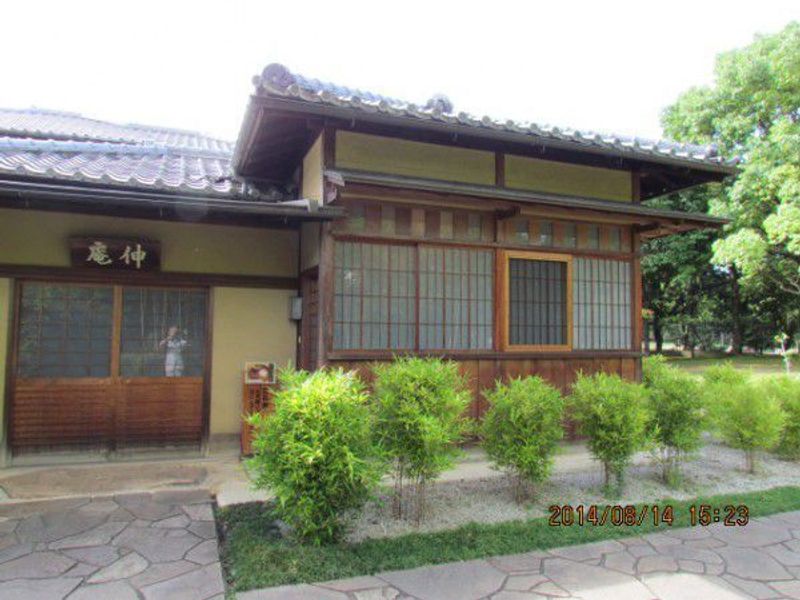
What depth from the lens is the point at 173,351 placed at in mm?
7242

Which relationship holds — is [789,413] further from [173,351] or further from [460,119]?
[173,351]

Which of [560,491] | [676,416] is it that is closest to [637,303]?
[676,416]

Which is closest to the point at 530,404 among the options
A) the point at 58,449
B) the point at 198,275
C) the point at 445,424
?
the point at 445,424

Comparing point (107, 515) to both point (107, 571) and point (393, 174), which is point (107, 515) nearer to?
point (107, 571)

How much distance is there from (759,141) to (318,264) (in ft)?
63.5

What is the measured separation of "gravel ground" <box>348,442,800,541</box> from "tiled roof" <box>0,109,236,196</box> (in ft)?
13.1

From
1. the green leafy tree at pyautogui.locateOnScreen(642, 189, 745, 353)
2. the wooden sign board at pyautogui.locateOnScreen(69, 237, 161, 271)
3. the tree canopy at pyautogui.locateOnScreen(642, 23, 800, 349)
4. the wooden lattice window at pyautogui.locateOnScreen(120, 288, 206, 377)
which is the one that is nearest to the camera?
the wooden sign board at pyautogui.locateOnScreen(69, 237, 161, 271)

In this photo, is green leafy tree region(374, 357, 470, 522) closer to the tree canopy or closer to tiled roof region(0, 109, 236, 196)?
tiled roof region(0, 109, 236, 196)

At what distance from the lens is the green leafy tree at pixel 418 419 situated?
14.8ft

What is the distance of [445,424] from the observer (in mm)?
4633

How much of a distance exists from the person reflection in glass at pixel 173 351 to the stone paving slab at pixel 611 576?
4.34m

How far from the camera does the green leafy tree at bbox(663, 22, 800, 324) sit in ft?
55.1

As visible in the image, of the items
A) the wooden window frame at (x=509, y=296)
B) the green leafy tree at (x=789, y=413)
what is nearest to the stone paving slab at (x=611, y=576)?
the wooden window frame at (x=509, y=296)

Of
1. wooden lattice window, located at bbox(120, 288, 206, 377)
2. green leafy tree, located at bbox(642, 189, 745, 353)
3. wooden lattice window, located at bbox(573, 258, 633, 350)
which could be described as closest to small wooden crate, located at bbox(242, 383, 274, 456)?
wooden lattice window, located at bbox(120, 288, 206, 377)
